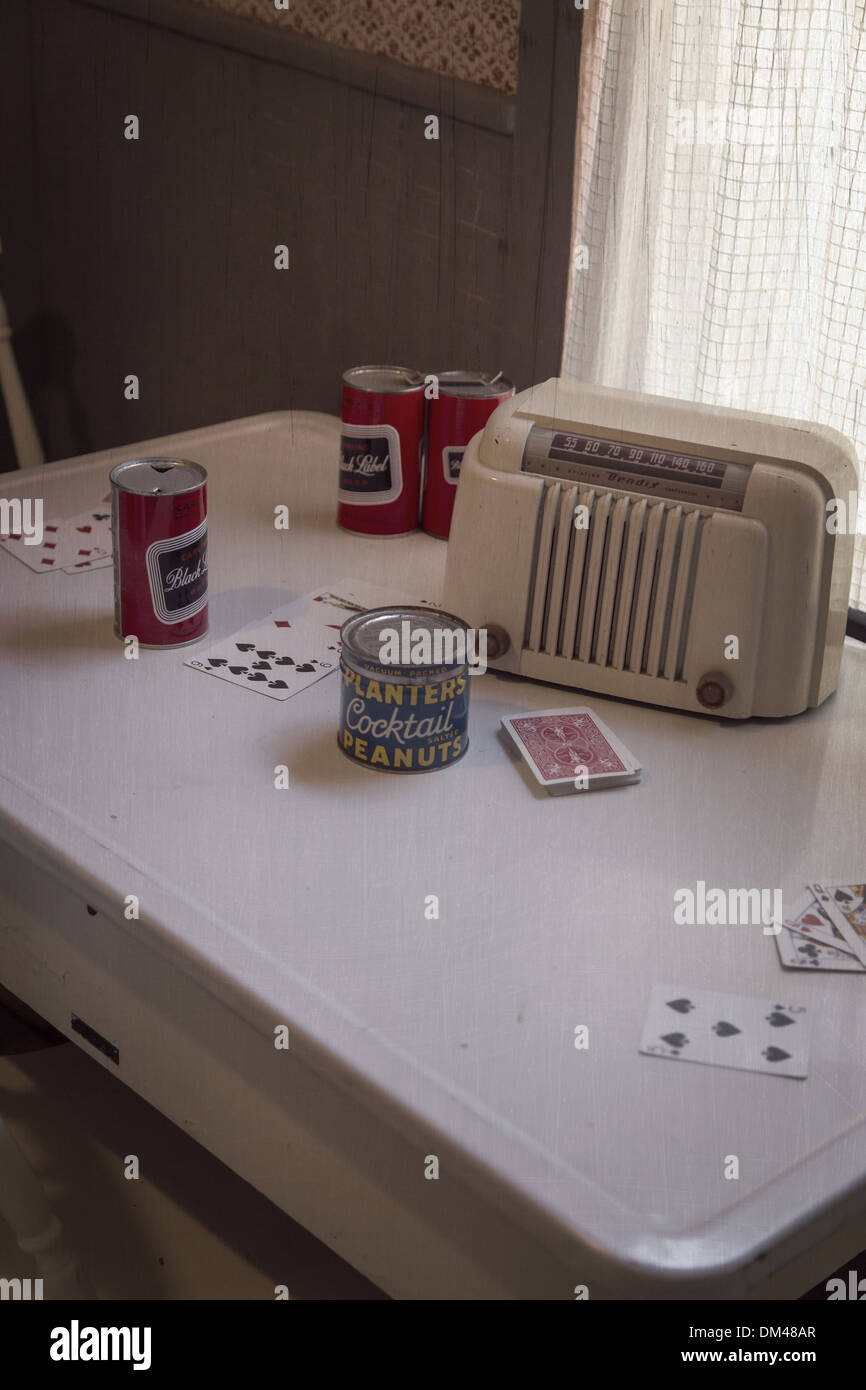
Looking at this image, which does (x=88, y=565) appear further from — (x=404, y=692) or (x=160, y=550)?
(x=404, y=692)

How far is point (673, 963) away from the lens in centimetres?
88

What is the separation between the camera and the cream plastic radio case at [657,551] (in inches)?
43.8

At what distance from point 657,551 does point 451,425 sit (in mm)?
369

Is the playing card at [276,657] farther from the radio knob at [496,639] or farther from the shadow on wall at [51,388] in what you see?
the shadow on wall at [51,388]

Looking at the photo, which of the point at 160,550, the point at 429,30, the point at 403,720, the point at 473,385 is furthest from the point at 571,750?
the point at 429,30

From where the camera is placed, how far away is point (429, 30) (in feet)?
5.49

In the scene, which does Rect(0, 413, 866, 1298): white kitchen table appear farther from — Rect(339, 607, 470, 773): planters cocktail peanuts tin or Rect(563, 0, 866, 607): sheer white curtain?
Rect(563, 0, 866, 607): sheer white curtain

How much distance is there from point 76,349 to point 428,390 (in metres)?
1.41

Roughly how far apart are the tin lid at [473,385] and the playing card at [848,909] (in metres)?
0.69

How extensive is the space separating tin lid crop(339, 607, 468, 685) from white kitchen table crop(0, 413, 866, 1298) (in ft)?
0.31

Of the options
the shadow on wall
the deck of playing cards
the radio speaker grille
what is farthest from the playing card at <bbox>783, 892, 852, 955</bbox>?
the shadow on wall

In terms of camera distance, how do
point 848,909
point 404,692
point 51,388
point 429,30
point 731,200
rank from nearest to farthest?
point 848,909
point 404,692
point 731,200
point 429,30
point 51,388

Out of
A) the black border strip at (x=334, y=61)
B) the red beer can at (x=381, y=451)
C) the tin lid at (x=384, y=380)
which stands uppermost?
the black border strip at (x=334, y=61)

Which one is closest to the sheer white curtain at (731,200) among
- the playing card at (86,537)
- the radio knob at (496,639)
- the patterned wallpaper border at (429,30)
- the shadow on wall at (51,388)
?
the patterned wallpaper border at (429,30)
